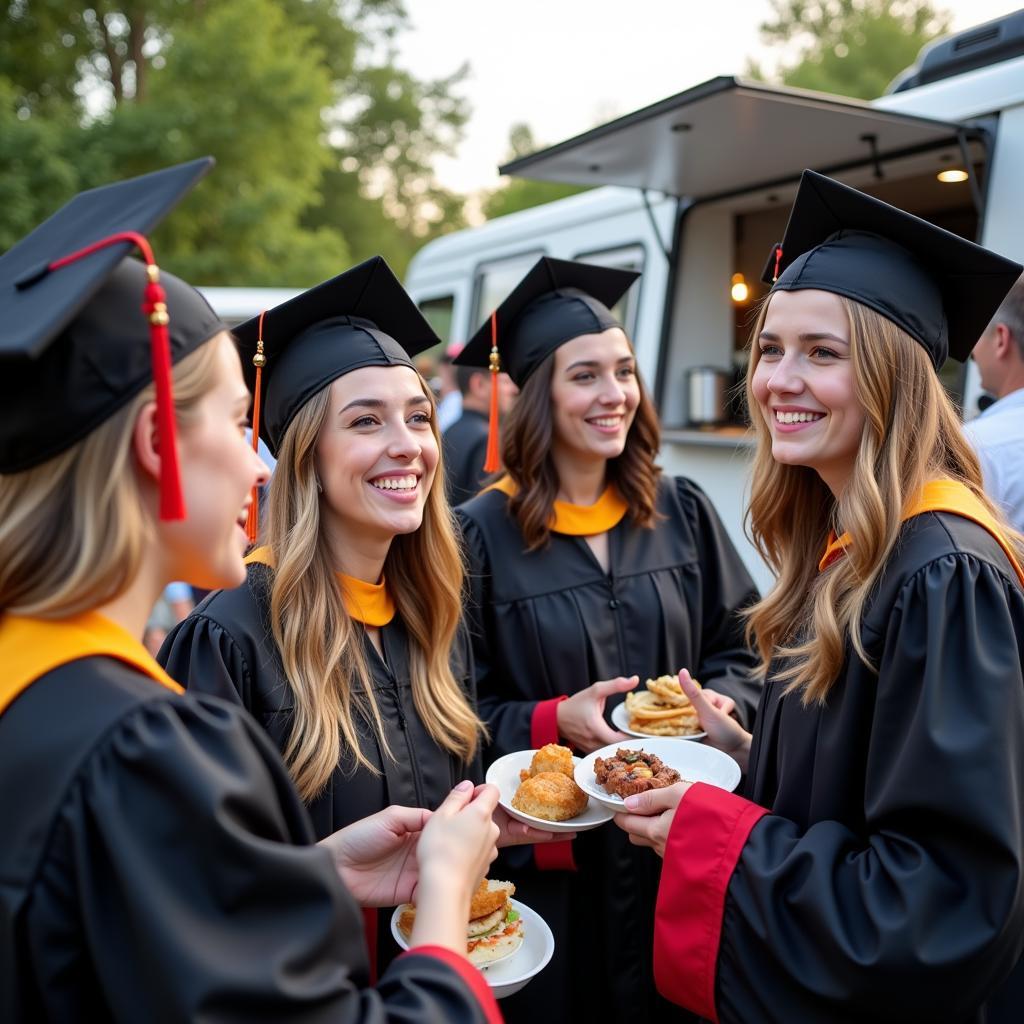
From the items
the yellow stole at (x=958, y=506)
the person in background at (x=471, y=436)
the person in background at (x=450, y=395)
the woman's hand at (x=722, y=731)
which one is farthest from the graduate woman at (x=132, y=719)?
the person in background at (x=450, y=395)

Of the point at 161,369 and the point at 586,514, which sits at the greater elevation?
the point at 161,369

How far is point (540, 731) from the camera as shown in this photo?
3.28 metres

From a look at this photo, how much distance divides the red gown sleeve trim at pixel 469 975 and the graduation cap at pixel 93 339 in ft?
2.73

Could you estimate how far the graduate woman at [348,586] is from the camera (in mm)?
2477

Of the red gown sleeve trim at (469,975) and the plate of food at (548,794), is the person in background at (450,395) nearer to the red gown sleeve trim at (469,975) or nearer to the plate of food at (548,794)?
the plate of food at (548,794)

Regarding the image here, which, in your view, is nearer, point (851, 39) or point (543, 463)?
point (543, 463)

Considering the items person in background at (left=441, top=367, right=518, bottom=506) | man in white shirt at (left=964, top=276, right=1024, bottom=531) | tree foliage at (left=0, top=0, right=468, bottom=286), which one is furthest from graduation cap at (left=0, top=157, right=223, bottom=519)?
tree foliage at (left=0, top=0, right=468, bottom=286)

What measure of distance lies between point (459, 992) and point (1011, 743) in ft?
3.64

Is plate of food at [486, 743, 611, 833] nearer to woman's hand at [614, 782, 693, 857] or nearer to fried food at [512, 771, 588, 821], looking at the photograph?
fried food at [512, 771, 588, 821]

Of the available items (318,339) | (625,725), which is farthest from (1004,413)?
(318,339)

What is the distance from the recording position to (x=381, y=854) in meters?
2.28

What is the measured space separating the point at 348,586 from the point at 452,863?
42.8 inches

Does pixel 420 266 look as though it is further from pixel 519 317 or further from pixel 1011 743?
pixel 1011 743

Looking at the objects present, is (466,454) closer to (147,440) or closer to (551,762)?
(551,762)
